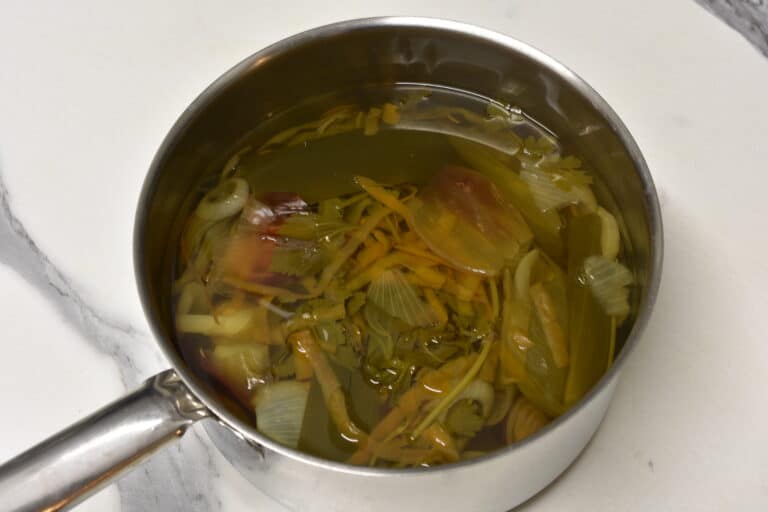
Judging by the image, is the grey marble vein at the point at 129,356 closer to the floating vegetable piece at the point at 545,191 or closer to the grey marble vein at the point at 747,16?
the floating vegetable piece at the point at 545,191

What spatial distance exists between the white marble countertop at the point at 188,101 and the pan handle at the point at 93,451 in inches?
7.5

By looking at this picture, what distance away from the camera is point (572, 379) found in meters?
0.74

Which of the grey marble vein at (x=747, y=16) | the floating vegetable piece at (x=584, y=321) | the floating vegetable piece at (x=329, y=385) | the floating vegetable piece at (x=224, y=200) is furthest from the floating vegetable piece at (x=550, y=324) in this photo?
the grey marble vein at (x=747, y=16)

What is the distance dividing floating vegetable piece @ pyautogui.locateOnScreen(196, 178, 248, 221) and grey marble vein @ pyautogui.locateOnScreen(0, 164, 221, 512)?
0.15 meters

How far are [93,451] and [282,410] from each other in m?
0.19

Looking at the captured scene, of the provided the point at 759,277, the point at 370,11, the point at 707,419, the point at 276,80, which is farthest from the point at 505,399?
the point at 370,11

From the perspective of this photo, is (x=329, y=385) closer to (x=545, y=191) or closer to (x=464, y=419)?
(x=464, y=419)

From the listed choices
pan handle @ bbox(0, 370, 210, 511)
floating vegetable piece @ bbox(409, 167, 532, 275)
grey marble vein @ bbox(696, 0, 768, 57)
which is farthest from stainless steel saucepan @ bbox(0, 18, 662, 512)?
grey marble vein @ bbox(696, 0, 768, 57)

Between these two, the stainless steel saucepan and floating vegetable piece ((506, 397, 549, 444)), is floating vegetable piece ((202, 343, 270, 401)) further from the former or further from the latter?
floating vegetable piece ((506, 397, 549, 444))

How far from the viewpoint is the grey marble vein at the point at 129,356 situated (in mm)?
768

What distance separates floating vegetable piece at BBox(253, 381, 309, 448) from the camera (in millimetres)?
710

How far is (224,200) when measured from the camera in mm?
893

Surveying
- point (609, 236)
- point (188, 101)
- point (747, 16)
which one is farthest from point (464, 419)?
point (747, 16)

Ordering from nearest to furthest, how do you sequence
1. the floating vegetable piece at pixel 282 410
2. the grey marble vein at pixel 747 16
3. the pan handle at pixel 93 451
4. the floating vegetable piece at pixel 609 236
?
1. the pan handle at pixel 93 451
2. the floating vegetable piece at pixel 282 410
3. the floating vegetable piece at pixel 609 236
4. the grey marble vein at pixel 747 16
